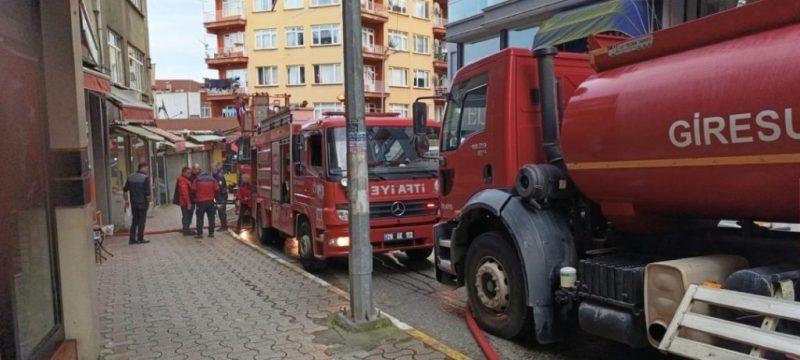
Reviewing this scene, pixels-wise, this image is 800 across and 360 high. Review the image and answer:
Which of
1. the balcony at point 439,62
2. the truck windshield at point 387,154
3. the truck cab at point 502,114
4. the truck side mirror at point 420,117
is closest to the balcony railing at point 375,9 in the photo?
the balcony at point 439,62

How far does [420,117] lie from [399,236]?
252 cm

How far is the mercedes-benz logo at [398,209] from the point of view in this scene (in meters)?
8.34

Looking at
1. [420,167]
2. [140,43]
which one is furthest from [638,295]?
[140,43]

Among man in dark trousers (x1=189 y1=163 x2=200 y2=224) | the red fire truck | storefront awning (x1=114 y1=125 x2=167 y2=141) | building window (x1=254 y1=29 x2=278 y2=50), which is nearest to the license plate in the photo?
the red fire truck

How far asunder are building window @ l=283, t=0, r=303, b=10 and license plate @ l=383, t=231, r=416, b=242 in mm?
42742

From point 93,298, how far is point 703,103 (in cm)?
453

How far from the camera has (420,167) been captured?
8680mm

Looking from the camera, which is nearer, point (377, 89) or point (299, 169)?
point (299, 169)

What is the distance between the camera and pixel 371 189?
8211 mm

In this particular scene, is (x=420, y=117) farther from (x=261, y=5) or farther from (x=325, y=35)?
(x=261, y=5)

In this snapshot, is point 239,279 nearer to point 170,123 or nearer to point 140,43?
point 140,43

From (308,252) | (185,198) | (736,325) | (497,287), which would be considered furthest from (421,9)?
(736,325)

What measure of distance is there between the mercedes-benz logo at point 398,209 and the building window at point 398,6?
43595 millimetres

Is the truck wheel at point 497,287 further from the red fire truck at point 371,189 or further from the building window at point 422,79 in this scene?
the building window at point 422,79
